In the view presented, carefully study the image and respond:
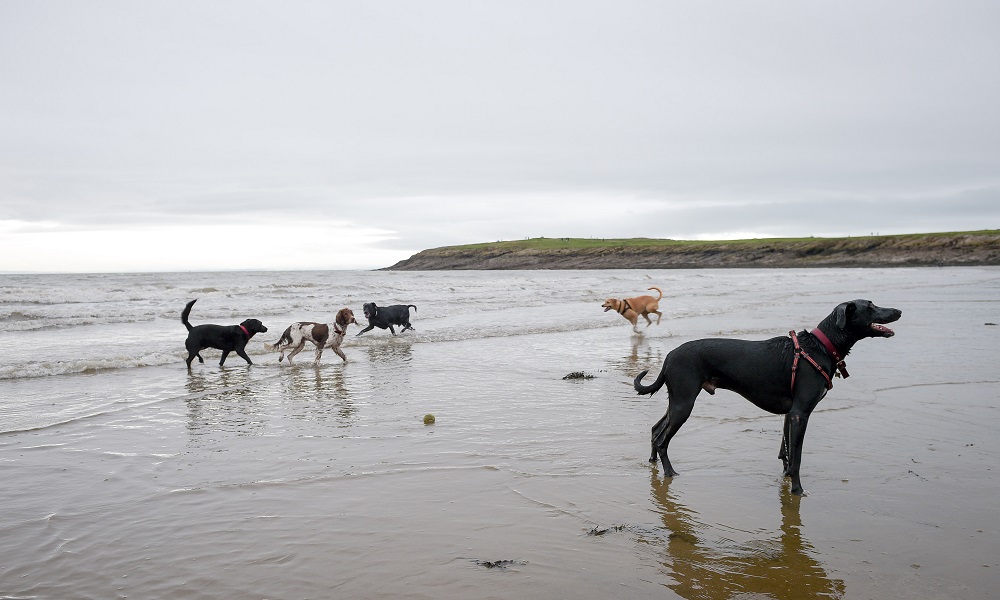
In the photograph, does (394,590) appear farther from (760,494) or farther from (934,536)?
(934,536)

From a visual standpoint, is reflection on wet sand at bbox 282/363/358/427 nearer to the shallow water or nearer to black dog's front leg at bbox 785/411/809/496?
the shallow water

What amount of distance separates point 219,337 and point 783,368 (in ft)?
32.8

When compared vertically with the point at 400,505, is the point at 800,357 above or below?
above

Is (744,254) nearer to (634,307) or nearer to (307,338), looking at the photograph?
(634,307)

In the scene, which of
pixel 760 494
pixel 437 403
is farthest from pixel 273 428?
pixel 760 494

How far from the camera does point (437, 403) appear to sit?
8875 mm

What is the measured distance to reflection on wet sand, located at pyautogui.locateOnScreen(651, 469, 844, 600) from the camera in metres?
3.72

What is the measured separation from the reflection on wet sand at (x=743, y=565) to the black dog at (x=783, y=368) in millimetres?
958

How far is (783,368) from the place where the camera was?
18.2 feet

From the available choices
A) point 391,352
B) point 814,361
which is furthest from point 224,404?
point 814,361

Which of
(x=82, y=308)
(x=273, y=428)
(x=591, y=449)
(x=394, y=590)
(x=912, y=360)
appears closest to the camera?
(x=394, y=590)

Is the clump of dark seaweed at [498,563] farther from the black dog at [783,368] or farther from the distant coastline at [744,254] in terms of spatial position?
the distant coastline at [744,254]

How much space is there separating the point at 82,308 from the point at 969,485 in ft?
82.8

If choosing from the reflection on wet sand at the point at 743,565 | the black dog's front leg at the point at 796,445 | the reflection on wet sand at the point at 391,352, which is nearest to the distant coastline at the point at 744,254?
the reflection on wet sand at the point at 391,352
